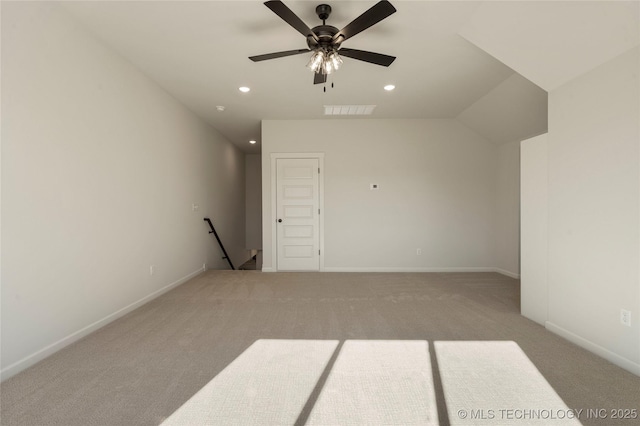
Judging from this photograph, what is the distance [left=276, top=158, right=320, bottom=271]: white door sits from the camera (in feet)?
17.6

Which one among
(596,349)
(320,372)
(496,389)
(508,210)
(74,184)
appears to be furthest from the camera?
(508,210)

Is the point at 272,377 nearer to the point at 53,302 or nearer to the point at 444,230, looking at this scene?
the point at 53,302

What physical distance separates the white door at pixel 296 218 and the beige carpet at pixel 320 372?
205 cm

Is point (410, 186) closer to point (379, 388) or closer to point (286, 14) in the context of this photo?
point (286, 14)

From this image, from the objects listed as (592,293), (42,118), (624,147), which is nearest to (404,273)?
(592,293)

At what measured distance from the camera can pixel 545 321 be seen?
2777 millimetres

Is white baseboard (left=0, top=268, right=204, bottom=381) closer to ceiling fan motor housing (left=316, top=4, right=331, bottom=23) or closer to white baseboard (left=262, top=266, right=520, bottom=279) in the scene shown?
white baseboard (left=262, top=266, right=520, bottom=279)

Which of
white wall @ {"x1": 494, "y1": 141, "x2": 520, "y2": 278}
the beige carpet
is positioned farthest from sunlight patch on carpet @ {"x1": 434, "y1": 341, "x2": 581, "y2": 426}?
white wall @ {"x1": 494, "y1": 141, "x2": 520, "y2": 278}

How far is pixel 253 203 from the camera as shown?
29.5 feet

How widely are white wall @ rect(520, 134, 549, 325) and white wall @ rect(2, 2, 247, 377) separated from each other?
4223 millimetres

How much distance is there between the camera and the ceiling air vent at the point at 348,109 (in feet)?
15.3

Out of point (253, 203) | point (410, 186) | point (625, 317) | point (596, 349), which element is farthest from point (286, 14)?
point (253, 203)

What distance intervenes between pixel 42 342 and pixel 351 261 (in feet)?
13.6

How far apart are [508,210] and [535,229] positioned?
237 centimetres
